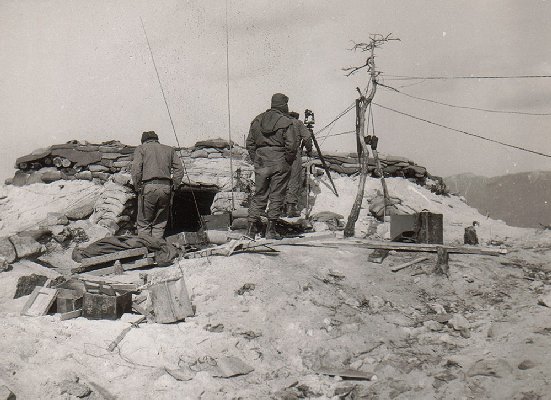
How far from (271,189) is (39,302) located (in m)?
3.72

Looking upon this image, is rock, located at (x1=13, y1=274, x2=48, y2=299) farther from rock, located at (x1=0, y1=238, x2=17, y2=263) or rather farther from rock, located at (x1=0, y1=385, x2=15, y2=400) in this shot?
rock, located at (x1=0, y1=385, x2=15, y2=400)

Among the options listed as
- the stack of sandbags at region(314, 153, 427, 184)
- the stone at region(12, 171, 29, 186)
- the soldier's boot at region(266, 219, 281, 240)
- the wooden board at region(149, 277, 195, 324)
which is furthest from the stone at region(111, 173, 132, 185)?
the wooden board at region(149, 277, 195, 324)

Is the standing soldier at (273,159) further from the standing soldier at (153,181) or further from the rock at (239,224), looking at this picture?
the standing soldier at (153,181)

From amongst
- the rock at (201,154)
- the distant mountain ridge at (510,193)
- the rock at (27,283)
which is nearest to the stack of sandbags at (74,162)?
the rock at (201,154)

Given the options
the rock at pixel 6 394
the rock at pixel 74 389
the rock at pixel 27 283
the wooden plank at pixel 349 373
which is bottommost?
the wooden plank at pixel 349 373

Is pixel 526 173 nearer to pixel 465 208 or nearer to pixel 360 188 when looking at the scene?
pixel 465 208

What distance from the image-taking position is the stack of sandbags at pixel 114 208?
29.3 ft

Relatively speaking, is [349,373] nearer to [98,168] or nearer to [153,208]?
[153,208]

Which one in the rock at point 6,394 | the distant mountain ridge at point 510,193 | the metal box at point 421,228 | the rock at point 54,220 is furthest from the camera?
the distant mountain ridge at point 510,193

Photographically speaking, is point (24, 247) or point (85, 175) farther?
point (85, 175)

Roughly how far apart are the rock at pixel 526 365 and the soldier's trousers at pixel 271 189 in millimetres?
4377

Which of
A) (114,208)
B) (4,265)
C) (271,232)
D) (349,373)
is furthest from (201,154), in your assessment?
(349,373)

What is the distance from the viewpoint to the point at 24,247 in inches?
256

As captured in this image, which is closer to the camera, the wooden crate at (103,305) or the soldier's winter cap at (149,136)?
the wooden crate at (103,305)
